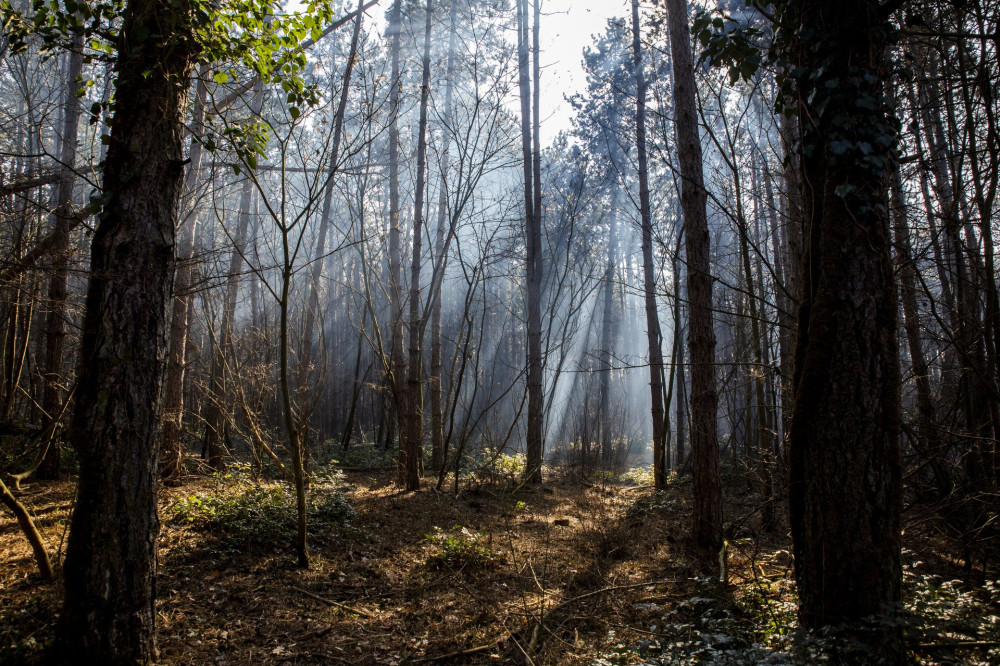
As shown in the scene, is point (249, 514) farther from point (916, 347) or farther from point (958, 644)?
point (916, 347)

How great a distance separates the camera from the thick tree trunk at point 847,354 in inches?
102

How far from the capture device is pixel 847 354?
2625 millimetres

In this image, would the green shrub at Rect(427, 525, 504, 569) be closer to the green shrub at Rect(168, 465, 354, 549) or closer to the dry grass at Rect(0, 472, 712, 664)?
the dry grass at Rect(0, 472, 712, 664)

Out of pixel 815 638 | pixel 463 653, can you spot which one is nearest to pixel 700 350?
pixel 815 638

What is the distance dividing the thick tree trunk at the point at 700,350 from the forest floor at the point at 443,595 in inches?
19.1

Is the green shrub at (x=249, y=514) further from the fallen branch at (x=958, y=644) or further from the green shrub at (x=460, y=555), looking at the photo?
the fallen branch at (x=958, y=644)

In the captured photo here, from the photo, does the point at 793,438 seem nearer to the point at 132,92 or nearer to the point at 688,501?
the point at 132,92

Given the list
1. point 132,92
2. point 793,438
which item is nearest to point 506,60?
point 132,92

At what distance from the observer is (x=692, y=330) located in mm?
5477

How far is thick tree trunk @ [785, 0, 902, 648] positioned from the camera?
258 cm

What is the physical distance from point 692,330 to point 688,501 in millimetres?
4579

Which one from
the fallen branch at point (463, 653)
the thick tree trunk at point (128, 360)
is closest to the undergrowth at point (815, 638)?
the fallen branch at point (463, 653)

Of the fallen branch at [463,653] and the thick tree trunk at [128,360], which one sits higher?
the thick tree trunk at [128,360]

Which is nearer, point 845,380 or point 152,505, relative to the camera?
point 845,380
